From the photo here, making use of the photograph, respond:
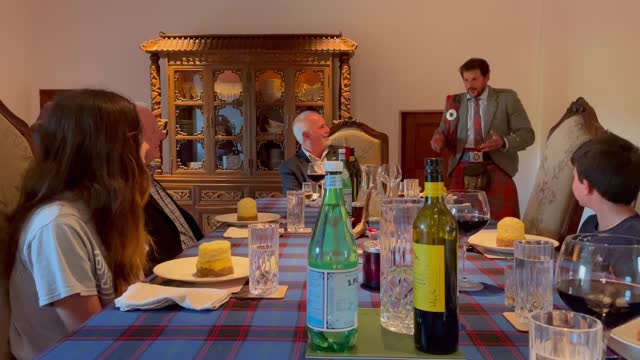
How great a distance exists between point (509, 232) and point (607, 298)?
71 centimetres

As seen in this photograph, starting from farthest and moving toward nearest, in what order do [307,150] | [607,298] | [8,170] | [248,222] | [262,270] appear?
1. [307,150]
2. [248,222]
3. [8,170]
4. [262,270]
5. [607,298]

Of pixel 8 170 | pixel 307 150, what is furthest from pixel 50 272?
pixel 307 150

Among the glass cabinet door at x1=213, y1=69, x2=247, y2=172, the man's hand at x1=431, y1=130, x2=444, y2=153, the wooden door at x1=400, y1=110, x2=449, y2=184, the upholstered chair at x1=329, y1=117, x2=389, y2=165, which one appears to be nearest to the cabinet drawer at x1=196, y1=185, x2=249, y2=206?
the glass cabinet door at x1=213, y1=69, x2=247, y2=172

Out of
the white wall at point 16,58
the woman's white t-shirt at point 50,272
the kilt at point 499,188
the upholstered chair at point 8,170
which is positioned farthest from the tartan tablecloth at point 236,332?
the white wall at point 16,58

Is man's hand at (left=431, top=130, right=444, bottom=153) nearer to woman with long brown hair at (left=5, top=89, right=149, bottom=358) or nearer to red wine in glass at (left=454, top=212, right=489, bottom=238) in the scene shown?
red wine in glass at (left=454, top=212, right=489, bottom=238)

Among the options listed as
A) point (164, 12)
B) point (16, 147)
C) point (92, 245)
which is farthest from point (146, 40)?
point (92, 245)

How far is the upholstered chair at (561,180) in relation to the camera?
1823 millimetres

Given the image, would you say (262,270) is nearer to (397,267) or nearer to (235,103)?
(397,267)

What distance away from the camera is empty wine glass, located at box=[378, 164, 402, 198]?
202 cm

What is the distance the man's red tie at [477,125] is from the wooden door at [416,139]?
3.65 ft

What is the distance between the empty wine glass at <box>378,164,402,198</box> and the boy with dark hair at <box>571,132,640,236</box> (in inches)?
26.0

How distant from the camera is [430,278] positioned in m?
0.71

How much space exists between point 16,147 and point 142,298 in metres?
0.67

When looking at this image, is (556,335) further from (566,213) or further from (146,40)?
(146,40)
